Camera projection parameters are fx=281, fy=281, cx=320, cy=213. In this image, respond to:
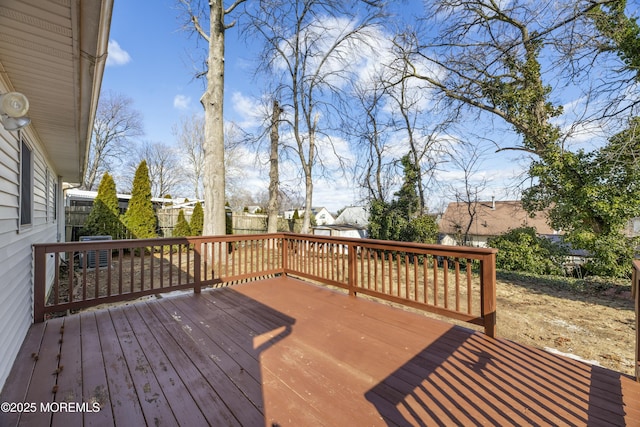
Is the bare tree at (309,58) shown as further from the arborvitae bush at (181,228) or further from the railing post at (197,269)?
the railing post at (197,269)

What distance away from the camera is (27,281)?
3.02m

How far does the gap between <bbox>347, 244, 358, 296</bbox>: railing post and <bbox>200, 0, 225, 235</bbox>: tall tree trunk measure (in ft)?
12.3

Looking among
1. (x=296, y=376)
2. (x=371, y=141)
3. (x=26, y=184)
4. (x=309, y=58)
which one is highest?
(x=309, y=58)

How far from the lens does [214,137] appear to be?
651cm

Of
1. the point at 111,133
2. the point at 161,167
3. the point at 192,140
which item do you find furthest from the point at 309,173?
the point at 161,167

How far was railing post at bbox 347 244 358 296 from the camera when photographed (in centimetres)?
387

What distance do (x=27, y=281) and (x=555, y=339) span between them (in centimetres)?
599

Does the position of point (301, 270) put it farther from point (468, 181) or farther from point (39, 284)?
point (468, 181)

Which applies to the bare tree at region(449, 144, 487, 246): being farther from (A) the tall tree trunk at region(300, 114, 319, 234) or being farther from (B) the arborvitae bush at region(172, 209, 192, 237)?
(B) the arborvitae bush at region(172, 209, 192, 237)

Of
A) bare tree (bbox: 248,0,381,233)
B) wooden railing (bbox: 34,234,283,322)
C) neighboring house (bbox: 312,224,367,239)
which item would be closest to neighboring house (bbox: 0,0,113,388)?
wooden railing (bbox: 34,234,283,322)

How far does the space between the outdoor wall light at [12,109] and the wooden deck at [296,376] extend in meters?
1.79

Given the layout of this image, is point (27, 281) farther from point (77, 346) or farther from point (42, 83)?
point (42, 83)

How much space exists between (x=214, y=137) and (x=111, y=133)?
61.4 ft

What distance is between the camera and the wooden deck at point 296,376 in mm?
1590
